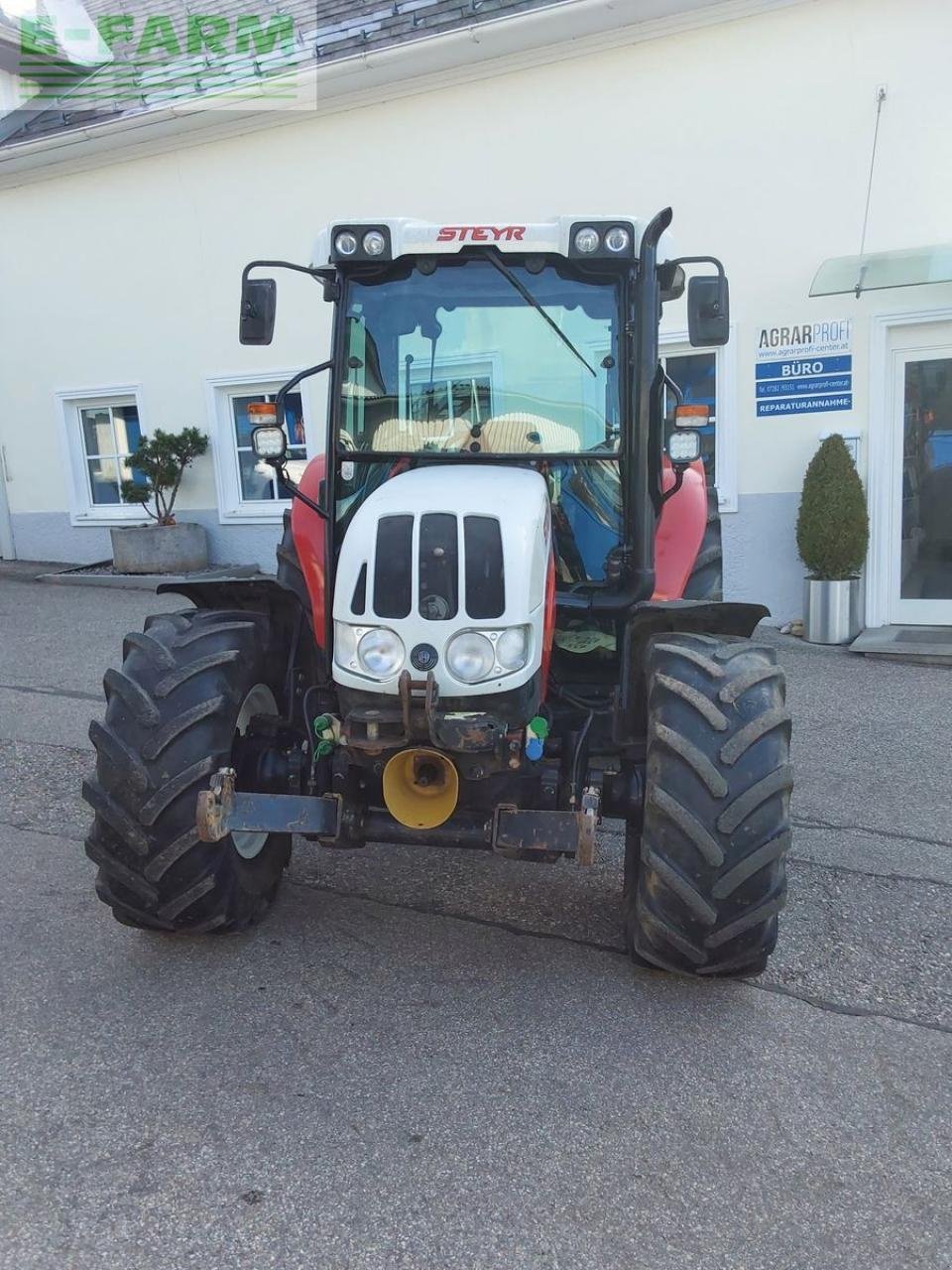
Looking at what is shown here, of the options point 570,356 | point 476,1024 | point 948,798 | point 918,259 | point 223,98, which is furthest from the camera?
point 223,98

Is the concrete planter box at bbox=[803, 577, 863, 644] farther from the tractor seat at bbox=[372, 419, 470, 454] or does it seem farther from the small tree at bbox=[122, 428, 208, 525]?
the small tree at bbox=[122, 428, 208, 525]

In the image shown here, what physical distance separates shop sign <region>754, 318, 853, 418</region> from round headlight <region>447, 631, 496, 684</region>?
21.5 ft

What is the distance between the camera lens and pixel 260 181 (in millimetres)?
10438

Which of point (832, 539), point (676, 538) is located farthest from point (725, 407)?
point (676, 538)

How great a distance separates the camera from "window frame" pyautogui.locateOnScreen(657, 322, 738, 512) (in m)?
8.83

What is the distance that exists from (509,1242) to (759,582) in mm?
7530

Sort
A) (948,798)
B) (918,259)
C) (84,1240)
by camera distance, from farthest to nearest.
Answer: (918,259)
(948,798)
(84,1240)

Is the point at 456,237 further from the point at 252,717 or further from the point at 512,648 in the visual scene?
the point at 252,717

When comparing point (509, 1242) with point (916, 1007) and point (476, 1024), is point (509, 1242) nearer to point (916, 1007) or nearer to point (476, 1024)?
point (476, 1024)

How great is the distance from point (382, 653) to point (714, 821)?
1097mm

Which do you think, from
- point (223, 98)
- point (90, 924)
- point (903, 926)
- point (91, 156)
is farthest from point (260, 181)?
point (903, 926)

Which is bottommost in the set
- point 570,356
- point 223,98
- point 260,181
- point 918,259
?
point 570,356

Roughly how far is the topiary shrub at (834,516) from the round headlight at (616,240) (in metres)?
5.21

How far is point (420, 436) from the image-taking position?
3.82 meters
